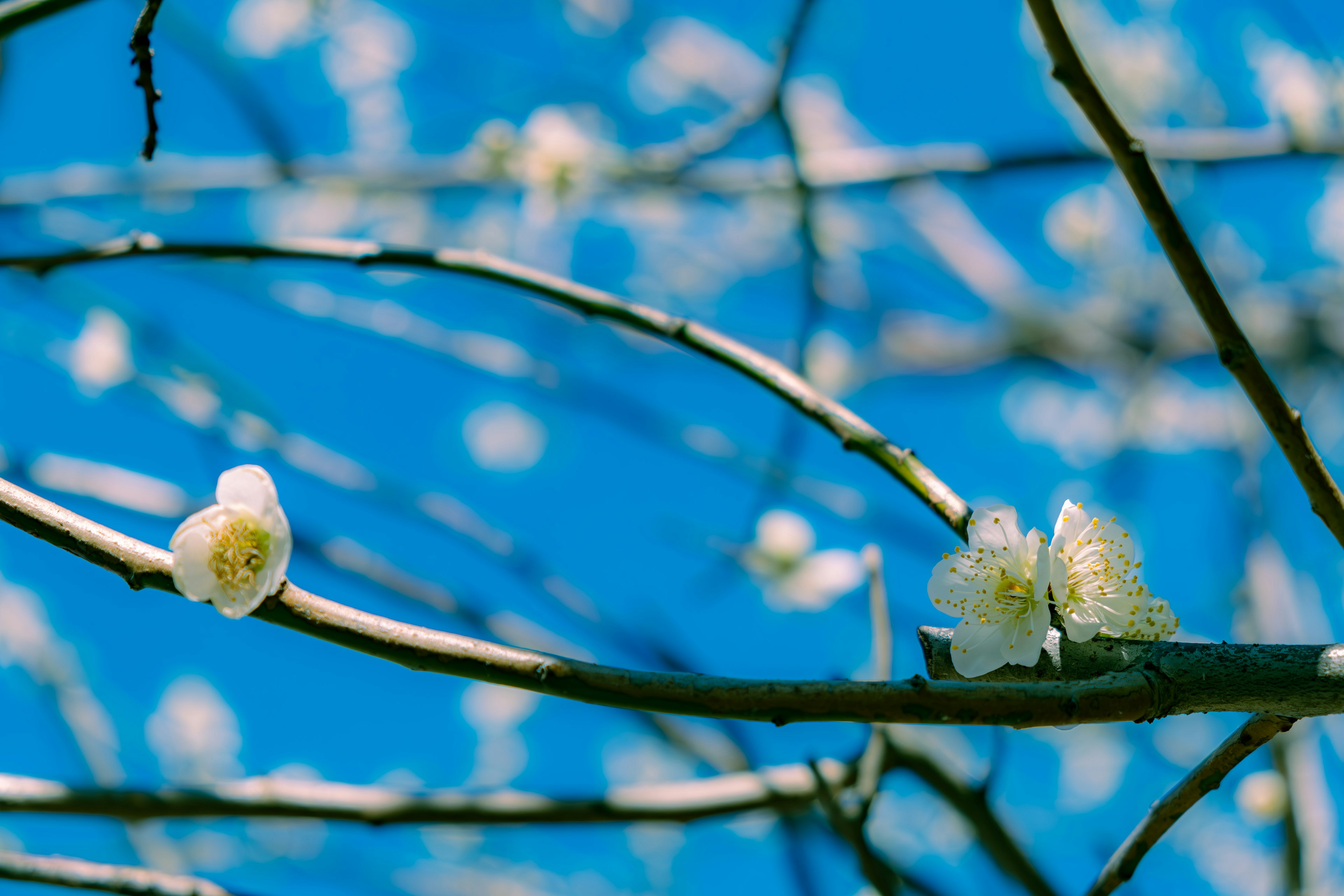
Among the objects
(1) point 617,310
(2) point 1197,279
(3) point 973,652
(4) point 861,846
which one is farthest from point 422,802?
(2) point 1197,279

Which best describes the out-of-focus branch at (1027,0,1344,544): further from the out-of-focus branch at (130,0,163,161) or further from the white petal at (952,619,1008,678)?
the out-of-focus branch at (130,0,163,161)

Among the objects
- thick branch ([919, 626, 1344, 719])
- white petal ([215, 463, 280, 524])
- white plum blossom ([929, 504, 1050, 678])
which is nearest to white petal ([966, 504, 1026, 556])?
white plum blossom ([929, 504, 1050, 678])

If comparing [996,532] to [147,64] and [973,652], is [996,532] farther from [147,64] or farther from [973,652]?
[147,64]

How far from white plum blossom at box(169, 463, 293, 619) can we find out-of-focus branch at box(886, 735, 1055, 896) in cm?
94

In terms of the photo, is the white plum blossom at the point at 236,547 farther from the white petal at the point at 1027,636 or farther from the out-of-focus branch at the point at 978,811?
the out-of-focus branch at the point at 978,811

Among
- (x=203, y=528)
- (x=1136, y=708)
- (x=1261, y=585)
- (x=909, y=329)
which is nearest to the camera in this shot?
(x=1136, y=708)

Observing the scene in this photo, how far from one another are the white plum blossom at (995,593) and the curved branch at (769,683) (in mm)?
103

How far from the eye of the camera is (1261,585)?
195 cm

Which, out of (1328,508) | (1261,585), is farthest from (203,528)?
(1261,585)

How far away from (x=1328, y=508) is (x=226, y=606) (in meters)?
0.95

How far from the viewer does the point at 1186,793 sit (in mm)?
813

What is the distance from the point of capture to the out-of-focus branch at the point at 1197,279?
0.81 meters

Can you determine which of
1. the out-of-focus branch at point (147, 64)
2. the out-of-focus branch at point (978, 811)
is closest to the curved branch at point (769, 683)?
the out-of-focus branch at point (147, 64)

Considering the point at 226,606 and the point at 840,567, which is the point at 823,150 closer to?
the point at 840,567
